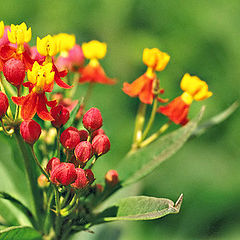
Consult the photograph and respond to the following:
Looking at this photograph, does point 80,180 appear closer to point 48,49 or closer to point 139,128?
point 48,49

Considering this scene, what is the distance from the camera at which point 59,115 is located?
1.45m

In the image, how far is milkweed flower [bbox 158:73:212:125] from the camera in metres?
1.84

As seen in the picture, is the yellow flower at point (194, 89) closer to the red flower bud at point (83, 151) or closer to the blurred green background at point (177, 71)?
the red flower bud at point (83, 151)

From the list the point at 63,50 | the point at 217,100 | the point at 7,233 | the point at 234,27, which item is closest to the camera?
the point at 7,233

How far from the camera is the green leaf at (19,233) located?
1334 millimetres

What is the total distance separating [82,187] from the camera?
53.3 inches

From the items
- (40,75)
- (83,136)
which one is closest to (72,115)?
(83,136)

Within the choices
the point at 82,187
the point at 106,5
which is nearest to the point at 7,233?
the point at 82,187

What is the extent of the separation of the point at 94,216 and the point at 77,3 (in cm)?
467

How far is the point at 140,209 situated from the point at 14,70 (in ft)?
1.94

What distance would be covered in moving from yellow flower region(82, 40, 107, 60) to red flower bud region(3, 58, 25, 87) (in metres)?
0.73

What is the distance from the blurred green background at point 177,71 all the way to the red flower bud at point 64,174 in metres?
2.65

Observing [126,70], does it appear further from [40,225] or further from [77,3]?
[40,225]

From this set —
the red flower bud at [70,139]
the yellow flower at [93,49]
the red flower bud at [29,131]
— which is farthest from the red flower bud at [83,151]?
the yellow flower at [93,49]
